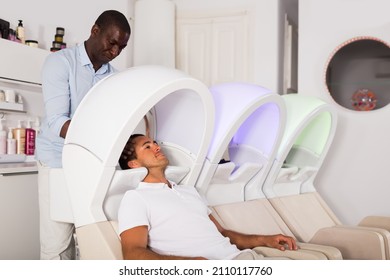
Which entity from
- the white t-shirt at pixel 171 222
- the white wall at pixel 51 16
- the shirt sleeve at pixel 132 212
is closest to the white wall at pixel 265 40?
the white wall at pixel 51 16

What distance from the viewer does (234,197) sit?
207 cm

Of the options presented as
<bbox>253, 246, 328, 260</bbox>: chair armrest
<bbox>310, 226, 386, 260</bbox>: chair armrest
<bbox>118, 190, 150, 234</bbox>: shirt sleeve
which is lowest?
<bbox>310, 226, 386, 260</bbox>: chair armrest

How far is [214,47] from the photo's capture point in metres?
3.74

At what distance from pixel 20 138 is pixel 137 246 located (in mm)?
1508

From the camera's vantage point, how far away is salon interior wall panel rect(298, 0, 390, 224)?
10.3 feet

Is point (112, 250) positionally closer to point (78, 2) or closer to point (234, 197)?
point (234, 197)

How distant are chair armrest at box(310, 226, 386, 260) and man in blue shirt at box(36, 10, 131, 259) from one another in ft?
3.68

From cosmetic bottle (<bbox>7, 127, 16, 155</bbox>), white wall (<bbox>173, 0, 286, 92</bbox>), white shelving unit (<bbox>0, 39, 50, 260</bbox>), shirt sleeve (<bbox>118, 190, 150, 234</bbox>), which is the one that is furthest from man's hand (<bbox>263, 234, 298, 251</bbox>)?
white wall (<bbox>173, 0, 286, 92</bbox>)

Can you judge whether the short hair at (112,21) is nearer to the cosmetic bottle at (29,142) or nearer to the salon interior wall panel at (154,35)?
the cosmetic bottle at (29,142)

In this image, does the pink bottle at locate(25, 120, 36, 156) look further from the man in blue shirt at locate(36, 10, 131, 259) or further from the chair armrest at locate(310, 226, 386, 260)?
the chair armrest at locate(310, 226, 386, 260)

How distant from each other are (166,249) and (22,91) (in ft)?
5.56

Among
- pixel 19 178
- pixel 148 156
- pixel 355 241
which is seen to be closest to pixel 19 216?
pixel 19 178

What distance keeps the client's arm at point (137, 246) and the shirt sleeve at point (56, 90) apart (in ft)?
1.63
